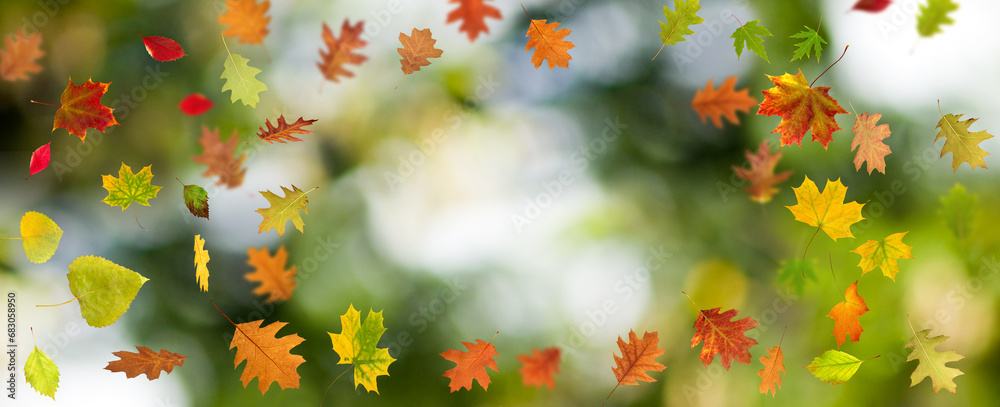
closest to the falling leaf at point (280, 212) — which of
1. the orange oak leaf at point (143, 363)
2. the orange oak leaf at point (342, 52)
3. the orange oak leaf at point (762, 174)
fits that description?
the orange oak leaf at point (143, 363)

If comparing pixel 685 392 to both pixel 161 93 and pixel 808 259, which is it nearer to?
pixel 808 259

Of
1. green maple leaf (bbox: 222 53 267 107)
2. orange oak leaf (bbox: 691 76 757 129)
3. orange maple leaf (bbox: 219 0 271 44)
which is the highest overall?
orange maple leaf (bbox: 219 0 271 44)

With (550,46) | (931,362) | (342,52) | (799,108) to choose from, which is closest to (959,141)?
(799,108)

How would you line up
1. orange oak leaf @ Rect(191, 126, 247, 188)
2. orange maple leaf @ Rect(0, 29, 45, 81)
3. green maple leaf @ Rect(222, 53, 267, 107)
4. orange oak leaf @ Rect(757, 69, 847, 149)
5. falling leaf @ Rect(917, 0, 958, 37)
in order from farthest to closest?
orange oak leaf @ Rect(191, 126, 247, 188), orange maple leaf @ Rect(0, 29, 45, 81), green maple leaf @ Rect(222, 53, 267, 107), falling leaf @ Rect(917, 0, 958, 37), orange oak leaf @ Rect(757, 69, 847, 149)

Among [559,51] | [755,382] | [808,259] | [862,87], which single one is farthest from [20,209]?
[862,87]

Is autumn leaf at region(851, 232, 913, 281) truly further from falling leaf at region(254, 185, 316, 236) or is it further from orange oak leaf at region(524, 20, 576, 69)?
falling leaf at region(254, 185, 316, 236)

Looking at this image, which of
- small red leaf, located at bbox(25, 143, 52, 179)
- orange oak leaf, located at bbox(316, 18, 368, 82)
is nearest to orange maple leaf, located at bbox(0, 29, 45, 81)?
small red leaf, located at bbox(25, 143, 52, 179)
